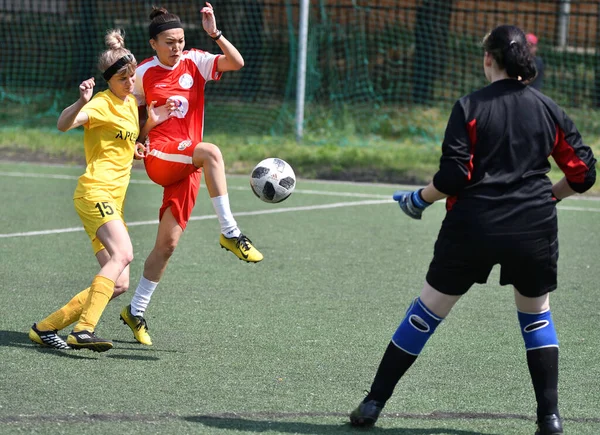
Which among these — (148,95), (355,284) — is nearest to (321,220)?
(355,284)

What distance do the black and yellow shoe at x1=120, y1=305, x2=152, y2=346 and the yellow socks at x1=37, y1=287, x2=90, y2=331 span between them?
0.33 m

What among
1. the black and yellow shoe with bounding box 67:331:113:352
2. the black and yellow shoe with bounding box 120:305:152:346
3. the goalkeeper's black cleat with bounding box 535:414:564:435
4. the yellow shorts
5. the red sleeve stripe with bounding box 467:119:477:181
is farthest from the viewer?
the black and yellow shoe with bounding box 120:305:152:346

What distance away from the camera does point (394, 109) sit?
18.0 meters

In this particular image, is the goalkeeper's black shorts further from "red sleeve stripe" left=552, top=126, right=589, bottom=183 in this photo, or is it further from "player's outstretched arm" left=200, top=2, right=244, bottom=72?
"player's outstretched arm" left=200, top=2, right=244, bottom=72

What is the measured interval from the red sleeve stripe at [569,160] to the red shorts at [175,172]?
8.14 ft

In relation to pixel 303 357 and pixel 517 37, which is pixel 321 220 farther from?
pixel 517 37

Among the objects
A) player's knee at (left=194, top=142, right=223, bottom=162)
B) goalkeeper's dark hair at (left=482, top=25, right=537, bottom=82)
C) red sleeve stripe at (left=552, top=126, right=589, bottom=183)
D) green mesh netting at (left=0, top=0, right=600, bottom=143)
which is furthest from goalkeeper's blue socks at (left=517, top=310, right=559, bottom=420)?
green mesh netting at (left=0, top=0, right=600, bottom=143)

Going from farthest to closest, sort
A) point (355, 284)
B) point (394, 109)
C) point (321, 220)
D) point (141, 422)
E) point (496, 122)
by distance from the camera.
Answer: point (394, 109) → point (321, 220) → point (355, 284) → point (141, 422) → point (496, 122)

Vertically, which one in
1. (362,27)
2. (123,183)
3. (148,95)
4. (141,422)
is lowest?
(362,27)

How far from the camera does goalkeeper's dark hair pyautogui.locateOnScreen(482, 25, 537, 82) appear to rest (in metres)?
4.25

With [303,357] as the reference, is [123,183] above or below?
above

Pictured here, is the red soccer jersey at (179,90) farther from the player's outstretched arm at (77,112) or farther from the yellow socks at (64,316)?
the yellow socks at (64,316)

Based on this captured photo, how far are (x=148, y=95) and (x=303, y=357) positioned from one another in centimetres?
190

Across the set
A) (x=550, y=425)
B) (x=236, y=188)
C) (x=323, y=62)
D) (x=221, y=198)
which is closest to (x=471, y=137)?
(x=550, y=425)
